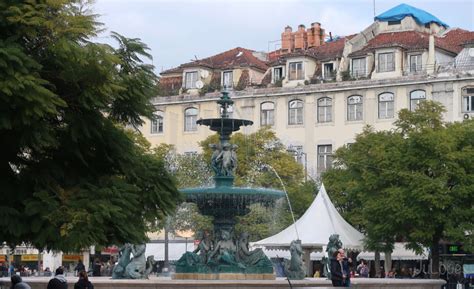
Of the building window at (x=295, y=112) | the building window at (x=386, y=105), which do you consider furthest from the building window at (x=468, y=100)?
the building window at (x=295, y=112)

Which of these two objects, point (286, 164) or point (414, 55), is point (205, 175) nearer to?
point (286, 164)

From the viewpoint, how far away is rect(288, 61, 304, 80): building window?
2643 inches

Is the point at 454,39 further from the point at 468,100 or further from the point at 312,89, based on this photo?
the point at 312,89

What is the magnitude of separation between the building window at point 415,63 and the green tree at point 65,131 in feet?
155

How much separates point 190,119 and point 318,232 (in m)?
30.7

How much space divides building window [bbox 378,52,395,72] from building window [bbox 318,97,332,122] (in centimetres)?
381

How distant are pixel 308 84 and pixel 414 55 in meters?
6.75

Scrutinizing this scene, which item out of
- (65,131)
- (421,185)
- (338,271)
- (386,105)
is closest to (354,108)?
(386,105)

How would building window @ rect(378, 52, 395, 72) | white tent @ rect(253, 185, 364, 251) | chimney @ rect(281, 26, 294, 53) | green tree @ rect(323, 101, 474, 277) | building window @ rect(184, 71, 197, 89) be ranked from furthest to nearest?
1. chimney @ rect(281, 26, 294, 53)
2. building window @ rect(184, 71, 197, 89)
3. building window @ rect(378, 52, 395, 72)
4. green tree @ rect(323, 101, 474, 277)
5. white tent @ rect(253, 185, 364, 251)

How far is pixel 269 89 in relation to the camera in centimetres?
6788

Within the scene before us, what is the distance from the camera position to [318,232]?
137ft

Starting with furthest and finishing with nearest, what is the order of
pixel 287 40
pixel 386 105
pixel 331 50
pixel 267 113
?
1. pixel 287 40
2. pixel 267 113
3. pixel 331 50
4. pixel 386 105

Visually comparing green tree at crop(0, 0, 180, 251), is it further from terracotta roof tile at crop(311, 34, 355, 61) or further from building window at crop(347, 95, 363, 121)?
terracotta roof tile at crop(311, 34, 355, 61)

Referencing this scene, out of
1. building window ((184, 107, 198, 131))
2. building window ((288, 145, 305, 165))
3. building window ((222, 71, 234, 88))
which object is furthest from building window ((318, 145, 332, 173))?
building window ((184, 107, 198, 131))
